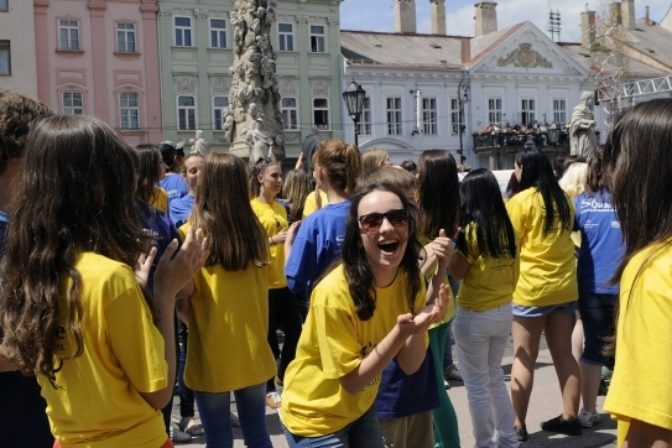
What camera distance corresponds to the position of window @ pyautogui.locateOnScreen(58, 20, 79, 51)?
128 ft

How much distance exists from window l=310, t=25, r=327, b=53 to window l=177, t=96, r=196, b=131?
23.0 feet

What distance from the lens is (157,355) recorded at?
247 centimetres

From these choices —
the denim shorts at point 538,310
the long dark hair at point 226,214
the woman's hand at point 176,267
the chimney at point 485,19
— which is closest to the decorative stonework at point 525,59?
the chimney at point 485,19

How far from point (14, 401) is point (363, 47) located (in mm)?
45234

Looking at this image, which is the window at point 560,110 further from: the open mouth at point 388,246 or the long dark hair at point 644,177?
the long dark hair at point 644,177

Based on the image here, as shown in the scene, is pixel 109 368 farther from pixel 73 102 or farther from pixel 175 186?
pixel 73 102

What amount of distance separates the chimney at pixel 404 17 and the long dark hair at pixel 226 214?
4958cm

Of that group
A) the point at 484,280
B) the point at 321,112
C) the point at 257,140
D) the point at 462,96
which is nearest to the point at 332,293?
the point at 484,280

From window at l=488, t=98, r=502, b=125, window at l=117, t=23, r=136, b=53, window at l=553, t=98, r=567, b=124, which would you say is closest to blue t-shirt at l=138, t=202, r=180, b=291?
window at l=117, t=23, r=136, b=53

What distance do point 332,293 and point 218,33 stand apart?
1580 inches

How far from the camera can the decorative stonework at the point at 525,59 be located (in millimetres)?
48969

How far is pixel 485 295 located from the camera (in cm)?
525

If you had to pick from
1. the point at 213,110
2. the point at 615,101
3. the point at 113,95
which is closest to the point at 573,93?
the point at 615,101

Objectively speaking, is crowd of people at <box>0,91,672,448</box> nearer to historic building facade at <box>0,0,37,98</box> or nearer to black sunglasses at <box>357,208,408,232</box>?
black sunglasses at <box>357,208,408,232</box>
